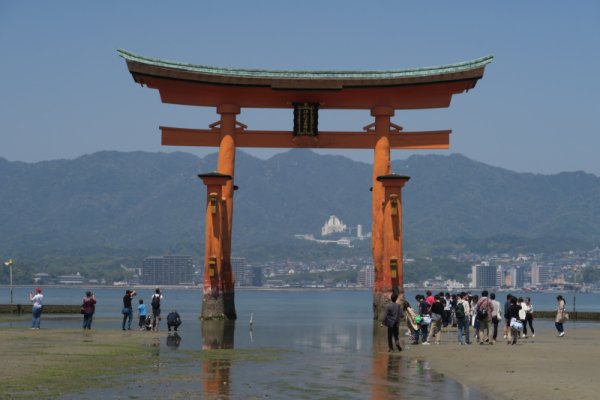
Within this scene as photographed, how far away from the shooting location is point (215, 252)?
45.7 metres

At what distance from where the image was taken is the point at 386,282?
46.4 metres

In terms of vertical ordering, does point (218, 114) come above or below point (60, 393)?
above

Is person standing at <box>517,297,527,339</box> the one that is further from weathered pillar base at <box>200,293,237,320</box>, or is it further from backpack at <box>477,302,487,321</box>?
weathered pillar base at <box>200,293,237,320</box>

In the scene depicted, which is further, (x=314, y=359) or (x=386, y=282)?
(x=386, y=282)

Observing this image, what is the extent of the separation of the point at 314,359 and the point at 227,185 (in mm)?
20259

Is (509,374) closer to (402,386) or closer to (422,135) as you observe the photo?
(402,386)

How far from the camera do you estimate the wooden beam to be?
4812 centimetres

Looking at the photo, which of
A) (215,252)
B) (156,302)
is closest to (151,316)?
(156,302)

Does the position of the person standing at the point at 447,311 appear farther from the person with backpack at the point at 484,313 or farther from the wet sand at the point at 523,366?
the person with backpack at the point at 484,313

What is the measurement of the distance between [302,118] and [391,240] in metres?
7.08

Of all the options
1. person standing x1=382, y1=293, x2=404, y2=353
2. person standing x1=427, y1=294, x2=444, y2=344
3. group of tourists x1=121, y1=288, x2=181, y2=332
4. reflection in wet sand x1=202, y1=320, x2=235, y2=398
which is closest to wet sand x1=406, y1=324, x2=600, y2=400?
person standing x1=427, y1=294, x2=444, y2=344

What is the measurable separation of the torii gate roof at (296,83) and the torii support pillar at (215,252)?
421 centimetres

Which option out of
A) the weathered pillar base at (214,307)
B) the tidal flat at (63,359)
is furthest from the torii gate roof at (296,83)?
the tidal flat at (63,359)

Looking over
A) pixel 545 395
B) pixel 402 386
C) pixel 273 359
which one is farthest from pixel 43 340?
pixel 545 395
